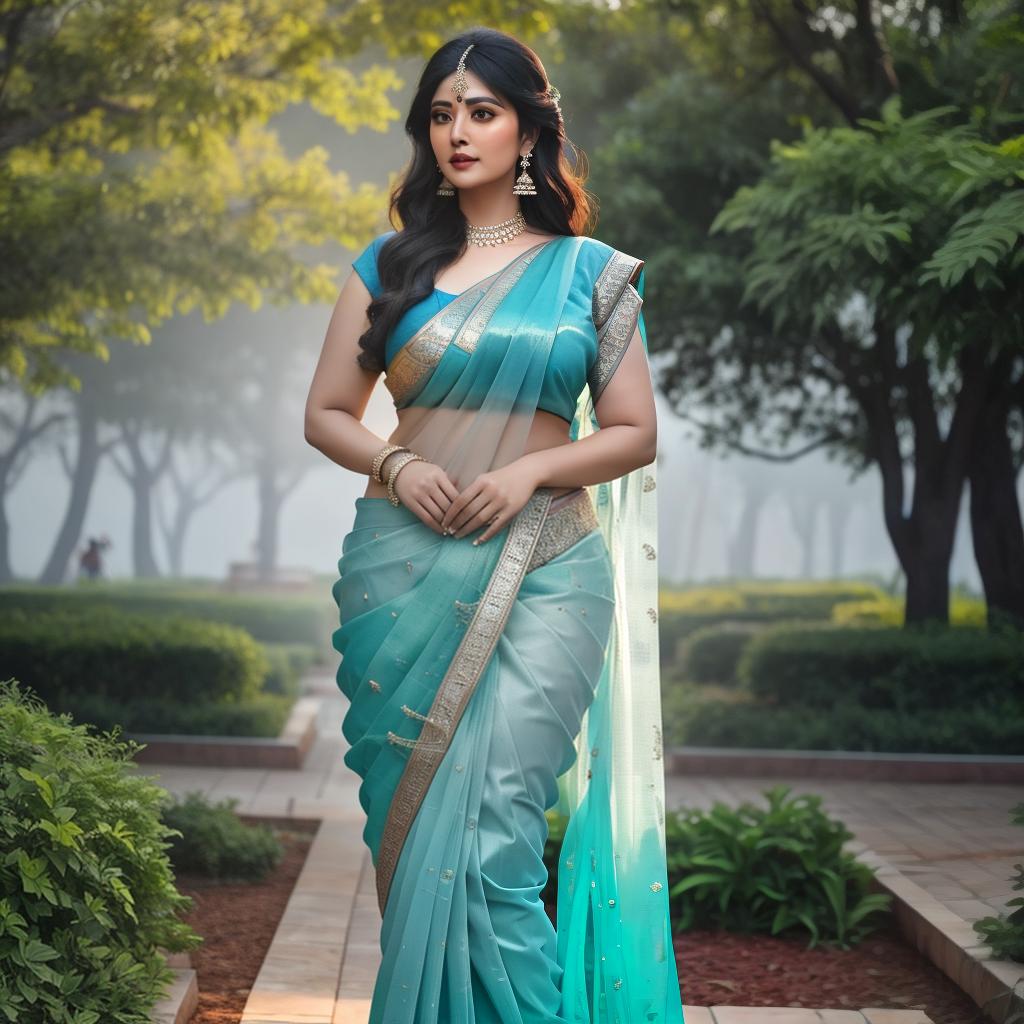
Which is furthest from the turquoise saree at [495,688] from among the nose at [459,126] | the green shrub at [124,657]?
the green shrub at [124,657]

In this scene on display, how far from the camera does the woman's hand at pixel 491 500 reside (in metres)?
2.64

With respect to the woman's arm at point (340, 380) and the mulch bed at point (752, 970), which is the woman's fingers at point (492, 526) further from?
the mulch bed at point (752, 970)

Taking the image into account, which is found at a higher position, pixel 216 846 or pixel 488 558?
pixel 488 558

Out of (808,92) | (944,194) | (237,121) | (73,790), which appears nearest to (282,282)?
(237,121)

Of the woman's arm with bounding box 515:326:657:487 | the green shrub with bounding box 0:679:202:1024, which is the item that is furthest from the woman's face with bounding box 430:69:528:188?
the green shrub with bounding box 0:679:202:1024

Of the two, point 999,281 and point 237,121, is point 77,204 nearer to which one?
point 237,121

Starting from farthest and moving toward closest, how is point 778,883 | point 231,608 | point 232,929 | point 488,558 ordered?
point 231,608, point 778,883, point 232,929, point 488,558

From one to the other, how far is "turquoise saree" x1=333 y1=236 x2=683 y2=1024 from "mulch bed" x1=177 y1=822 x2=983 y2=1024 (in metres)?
1.01

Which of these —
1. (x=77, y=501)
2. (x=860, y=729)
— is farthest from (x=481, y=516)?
(x=77, y=501)

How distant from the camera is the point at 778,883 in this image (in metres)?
4.57

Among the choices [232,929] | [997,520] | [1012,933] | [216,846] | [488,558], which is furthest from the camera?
[997,520]

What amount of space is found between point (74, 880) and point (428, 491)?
1.14 metres

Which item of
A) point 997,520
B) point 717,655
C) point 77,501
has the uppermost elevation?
point 997,520

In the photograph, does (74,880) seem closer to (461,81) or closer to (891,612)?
(461,81)
